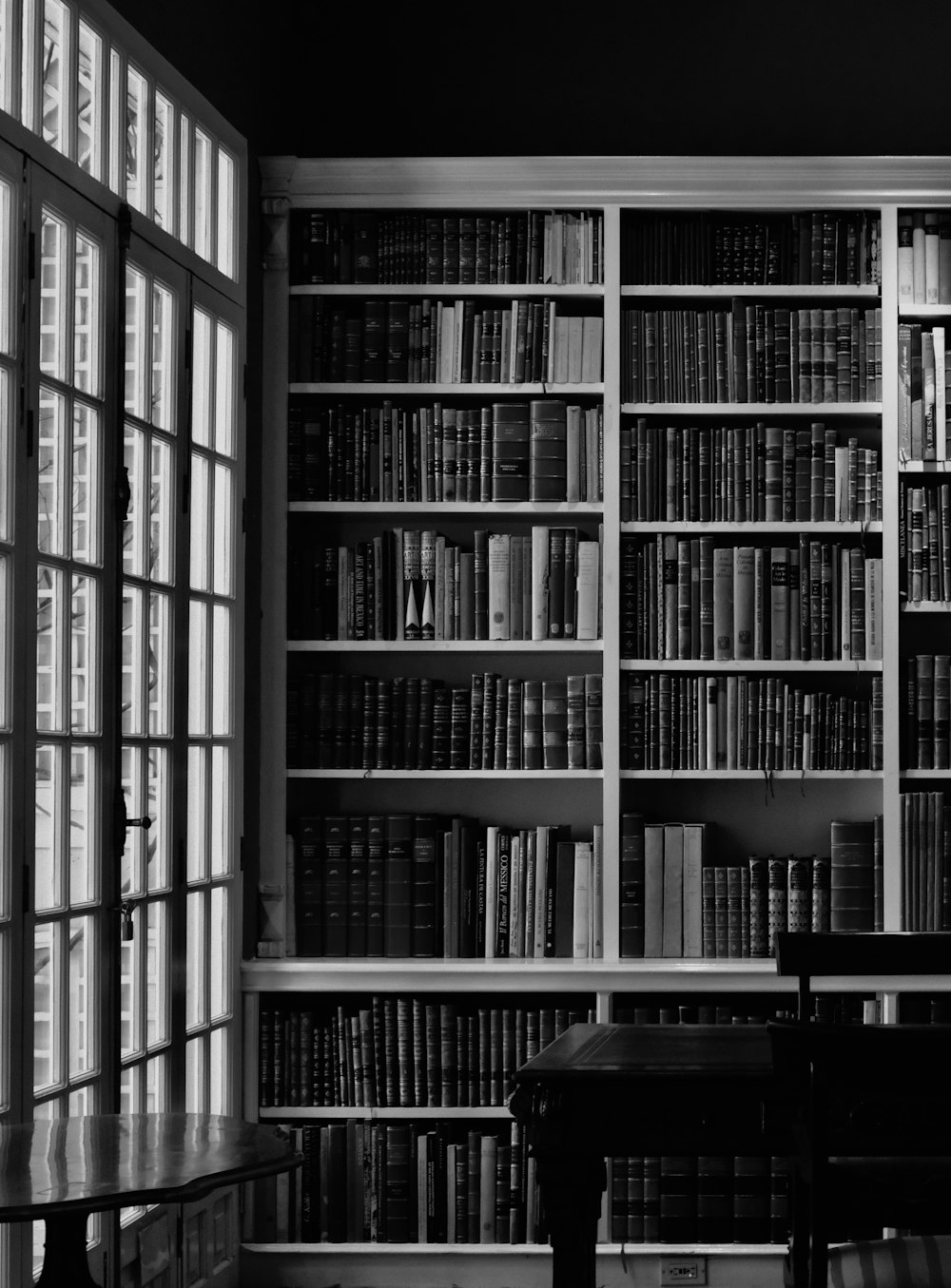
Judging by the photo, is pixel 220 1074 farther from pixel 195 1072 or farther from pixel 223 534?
pixel 223 534

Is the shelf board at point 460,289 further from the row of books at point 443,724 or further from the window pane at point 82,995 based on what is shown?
the window pane at point 82,995

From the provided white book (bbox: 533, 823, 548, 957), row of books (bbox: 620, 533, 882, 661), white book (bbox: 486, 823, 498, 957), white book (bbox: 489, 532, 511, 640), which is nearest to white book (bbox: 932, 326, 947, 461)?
row of books (bbox: 620, 533, 882, 661)

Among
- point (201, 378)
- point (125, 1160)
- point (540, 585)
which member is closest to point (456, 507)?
point (540, 585)

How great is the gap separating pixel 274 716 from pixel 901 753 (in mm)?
1660

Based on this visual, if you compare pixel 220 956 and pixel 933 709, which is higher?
pixel 933 709

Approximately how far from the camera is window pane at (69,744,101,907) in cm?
307

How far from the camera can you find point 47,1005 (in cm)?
294

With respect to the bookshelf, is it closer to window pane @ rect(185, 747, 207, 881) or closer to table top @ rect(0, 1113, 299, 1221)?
window pane @ rect(185, 747, 207, 881)

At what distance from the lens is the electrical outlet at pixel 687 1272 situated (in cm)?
397

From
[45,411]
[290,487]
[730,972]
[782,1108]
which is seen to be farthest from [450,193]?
[782,1108]

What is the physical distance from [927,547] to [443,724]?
1362mm

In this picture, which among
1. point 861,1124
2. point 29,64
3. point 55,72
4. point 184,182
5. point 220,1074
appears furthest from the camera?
point 220,1074

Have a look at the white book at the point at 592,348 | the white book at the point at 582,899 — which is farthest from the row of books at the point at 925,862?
the white book at the point at 592,348

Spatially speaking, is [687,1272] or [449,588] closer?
[687,1272]
